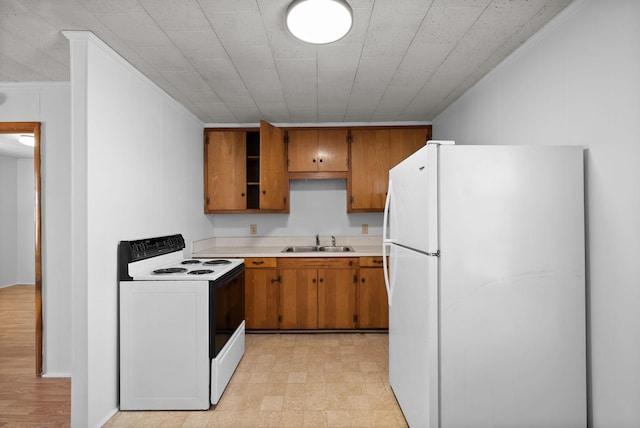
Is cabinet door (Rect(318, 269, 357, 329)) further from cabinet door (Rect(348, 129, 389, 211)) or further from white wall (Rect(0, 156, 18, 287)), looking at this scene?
white wall (Rect(0, 156, 18, 287))

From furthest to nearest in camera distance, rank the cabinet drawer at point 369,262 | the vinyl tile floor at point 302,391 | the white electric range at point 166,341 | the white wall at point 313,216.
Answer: the white wall at point 313,216 → the cabinet drawer at point 369,262 → the white electric range at point 166,341 → the vinyl tile floor at point 302,391

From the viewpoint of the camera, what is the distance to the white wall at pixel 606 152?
1.43m

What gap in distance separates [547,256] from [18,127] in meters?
3.74

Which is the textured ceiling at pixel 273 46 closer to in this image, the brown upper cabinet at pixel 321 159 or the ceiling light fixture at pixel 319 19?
the ceiling light fixture at pixel 319 19

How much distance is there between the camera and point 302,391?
2.52 meters

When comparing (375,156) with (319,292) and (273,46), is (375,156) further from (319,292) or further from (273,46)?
(273,46)

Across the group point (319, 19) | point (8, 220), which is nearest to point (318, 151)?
point (319, 19)

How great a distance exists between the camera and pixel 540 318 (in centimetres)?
164

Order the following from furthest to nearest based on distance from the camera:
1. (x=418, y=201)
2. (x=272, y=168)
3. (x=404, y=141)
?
1. (x=404, y=141)
2. (x=272, y=168)
3. (x=418, y=201)

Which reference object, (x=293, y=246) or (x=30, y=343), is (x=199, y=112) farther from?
(x=30, y=343)

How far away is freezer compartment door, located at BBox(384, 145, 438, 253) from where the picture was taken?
1643mm

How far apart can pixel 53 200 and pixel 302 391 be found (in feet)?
7.92

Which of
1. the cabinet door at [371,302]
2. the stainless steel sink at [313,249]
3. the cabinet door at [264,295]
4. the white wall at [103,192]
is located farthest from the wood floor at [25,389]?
the cabinet door at [371,302]

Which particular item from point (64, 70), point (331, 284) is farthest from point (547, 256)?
point (64, 70)
